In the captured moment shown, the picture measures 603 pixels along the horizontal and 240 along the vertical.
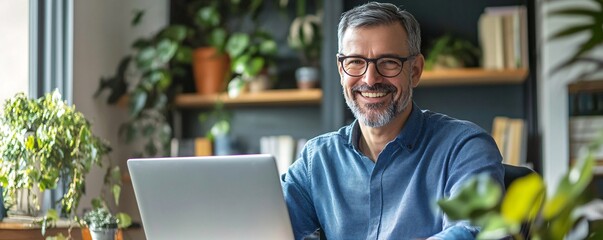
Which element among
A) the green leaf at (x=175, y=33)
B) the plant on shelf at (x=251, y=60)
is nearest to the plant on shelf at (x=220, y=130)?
the plant on shelf at (x=251, y=60)

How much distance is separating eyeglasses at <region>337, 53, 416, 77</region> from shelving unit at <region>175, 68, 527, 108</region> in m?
1.59

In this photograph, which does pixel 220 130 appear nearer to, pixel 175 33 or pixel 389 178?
pixel 175 33

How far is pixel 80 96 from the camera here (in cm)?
376

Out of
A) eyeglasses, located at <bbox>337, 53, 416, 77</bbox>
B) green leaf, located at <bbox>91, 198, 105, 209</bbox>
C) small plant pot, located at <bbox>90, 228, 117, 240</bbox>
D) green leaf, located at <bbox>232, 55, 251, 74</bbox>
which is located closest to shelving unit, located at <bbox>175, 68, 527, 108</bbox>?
green leaf, located at <bbox>232, 55, 251, 74</bbox>

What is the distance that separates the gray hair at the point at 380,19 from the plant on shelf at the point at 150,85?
1966 millimetres

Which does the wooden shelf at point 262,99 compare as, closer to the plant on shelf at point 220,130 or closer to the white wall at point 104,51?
the plant on shelf at point 220,130

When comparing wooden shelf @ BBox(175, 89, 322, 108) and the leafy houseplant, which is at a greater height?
wooden shelf @ BBox(175, 89, 322, 108)

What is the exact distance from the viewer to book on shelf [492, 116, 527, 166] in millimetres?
3680

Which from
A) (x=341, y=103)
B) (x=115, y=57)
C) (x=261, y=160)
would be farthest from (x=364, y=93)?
(x=115, y=57)

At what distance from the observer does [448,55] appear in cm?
379

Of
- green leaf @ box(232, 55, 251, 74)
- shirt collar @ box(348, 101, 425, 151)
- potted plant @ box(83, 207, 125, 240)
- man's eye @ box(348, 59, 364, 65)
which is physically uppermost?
green leaf @ box(232, 55, 251, 74)

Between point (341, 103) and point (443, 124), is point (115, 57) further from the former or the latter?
point (443, 124)

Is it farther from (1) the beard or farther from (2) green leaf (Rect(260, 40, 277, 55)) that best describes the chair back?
(2) green leaf (Rect(260, 40, 277, 55))

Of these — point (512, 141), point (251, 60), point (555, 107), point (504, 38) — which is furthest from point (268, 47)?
point (555, 107)
